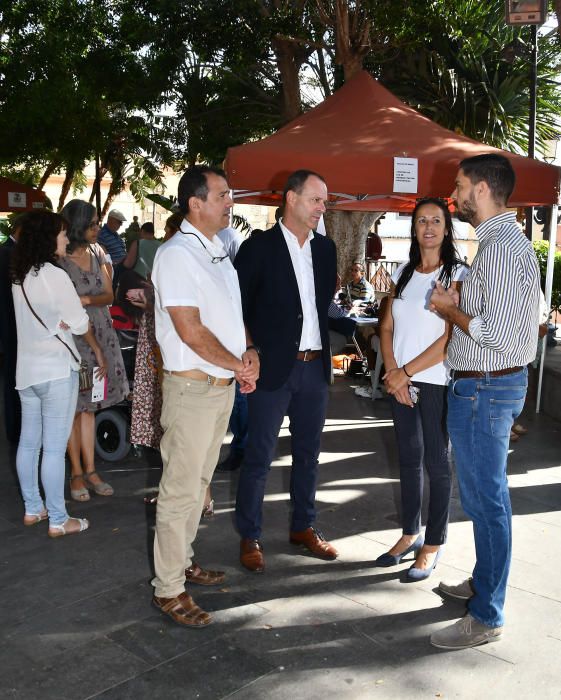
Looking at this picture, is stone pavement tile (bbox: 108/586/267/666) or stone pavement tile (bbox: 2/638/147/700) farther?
stone pavement tile (bbox: 108/586/267/666)

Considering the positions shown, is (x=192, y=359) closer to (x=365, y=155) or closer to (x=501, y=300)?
(x=501, y=300)

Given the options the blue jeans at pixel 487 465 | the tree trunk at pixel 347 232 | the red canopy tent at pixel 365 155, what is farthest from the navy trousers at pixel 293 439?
the tree trunk at pixel 347 232

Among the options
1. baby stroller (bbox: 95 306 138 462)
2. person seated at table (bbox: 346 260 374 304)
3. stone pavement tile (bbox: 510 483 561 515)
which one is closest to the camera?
stone pavement tile (bbox: 510 483 561 515)

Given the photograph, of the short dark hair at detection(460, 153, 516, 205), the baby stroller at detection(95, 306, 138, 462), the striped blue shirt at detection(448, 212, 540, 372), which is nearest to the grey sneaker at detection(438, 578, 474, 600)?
the striped blue shirt at detection(448, 212, 540, 372)

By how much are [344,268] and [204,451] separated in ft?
34.7

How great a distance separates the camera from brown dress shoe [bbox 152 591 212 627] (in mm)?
3535

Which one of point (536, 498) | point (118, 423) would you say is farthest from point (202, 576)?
point (536, 498)

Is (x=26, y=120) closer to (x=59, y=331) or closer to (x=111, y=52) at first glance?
(x=111, y=52)

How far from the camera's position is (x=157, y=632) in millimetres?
3508

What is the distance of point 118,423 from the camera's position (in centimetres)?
610

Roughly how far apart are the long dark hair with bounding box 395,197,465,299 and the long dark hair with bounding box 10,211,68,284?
192cm

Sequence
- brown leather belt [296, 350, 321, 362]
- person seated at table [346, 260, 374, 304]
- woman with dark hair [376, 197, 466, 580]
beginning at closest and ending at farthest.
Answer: woman with dark hair [376, 197, 466, 580] → brown leather belt [296, 350, 321, 362] → person seated at table [346, 260, 374, 304]

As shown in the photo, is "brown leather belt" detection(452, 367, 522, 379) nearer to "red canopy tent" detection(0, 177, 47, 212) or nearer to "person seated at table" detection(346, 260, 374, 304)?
"person seated at table" detection(346, 260, 374, 304)

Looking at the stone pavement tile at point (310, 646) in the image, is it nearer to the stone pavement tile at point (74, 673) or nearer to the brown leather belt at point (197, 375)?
the stone pavement tile at point (74, 673)
